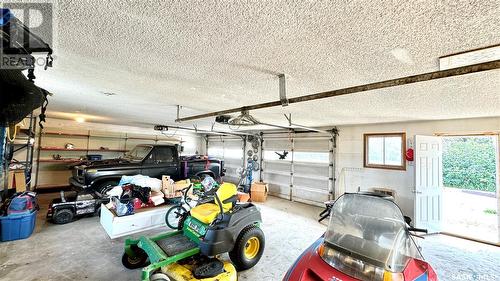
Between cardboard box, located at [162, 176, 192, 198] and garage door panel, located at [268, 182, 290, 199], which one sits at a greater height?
cardboard box, located at [162, 176, 192, 198]

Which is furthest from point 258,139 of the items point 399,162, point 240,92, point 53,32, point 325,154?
point 53,32

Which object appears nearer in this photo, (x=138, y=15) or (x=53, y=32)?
(x=138, y=15)

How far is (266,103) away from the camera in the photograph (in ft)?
8.25

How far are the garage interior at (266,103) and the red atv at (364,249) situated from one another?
2 cm

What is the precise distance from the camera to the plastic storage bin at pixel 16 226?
10.8ft

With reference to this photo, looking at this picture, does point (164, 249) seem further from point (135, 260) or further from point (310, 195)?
point (310, 195)

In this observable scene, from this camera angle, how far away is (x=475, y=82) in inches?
81.7

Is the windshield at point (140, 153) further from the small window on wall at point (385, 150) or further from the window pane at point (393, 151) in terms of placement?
the window pane at point (393, 151)

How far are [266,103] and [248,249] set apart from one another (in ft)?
7.40

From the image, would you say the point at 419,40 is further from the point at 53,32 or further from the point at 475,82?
the point at 53,32

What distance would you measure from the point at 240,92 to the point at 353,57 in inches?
61.5

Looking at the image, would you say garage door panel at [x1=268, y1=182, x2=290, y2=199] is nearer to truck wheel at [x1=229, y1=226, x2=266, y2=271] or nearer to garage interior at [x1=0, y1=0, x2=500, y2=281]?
garage interior at [x1=0, y1=0, x2=500, y2=281]

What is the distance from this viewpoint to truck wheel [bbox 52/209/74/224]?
4043mm

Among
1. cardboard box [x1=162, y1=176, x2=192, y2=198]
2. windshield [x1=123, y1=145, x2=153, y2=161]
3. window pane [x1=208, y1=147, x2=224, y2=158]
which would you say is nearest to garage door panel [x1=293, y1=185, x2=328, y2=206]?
cardboard box [x1=162, y1=176, x2=192, y2=198]
